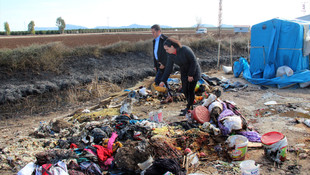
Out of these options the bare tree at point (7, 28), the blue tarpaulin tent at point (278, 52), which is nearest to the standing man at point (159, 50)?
the blue tarpaulin tent at point (278, 52)

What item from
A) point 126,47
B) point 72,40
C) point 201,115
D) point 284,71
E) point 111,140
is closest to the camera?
point 111,140

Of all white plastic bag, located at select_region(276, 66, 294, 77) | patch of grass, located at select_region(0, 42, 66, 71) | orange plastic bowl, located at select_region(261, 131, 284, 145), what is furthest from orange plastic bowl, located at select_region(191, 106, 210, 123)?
patch of grass, located at select_region(0, 42, 66, 71)

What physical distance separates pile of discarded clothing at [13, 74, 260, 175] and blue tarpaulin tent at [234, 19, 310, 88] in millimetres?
4544

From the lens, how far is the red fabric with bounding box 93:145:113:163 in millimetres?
3492

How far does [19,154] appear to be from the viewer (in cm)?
381

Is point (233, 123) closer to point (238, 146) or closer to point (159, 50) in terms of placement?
point (238, 146)

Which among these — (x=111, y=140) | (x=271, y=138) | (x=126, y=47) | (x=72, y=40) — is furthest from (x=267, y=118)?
(x=72, y=40)

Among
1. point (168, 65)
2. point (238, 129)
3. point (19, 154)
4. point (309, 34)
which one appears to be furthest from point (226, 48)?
point (19, 154)

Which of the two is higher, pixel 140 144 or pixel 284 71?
pixel 284 71

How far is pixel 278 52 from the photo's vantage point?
8.57 m

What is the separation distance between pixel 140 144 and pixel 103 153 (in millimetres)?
652

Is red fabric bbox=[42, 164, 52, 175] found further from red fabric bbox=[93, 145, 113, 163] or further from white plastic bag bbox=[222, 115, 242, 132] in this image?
white plastic bag bbox=[222, 115, 242, 132]

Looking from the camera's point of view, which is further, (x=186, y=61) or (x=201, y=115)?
(x=186, y=61)

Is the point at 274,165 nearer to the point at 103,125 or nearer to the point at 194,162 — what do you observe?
the point at 194,162
